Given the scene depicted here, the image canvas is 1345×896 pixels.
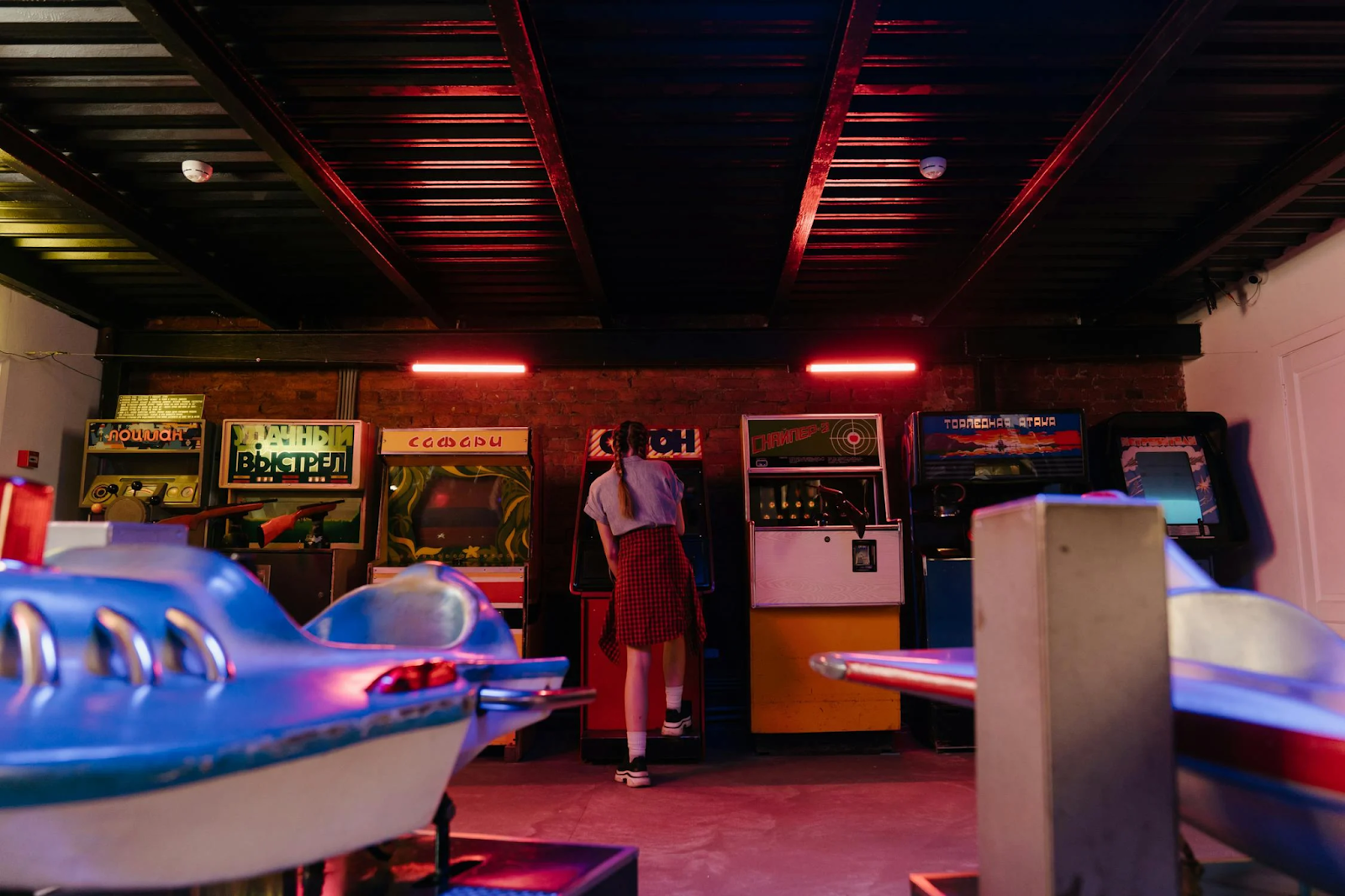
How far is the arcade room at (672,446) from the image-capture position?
0.83 metres

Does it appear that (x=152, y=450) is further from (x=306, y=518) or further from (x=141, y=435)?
(x=306, y=518)

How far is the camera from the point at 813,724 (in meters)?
4.49

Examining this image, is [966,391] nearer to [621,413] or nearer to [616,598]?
[621,413]

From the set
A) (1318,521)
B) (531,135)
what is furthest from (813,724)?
(531,135)

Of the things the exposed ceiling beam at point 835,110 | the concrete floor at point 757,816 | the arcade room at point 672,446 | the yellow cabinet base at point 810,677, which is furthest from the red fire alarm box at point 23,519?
the yellow cabinet base at point 810,677

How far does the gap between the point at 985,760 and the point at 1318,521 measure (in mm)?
4739

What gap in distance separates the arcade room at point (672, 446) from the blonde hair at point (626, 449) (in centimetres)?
2

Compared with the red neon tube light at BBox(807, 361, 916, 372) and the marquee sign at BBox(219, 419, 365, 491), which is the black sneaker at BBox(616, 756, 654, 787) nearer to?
the marquee sign at BBox(219, 419, 365, 491)

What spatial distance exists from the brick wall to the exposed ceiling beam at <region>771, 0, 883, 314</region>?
52.6 inches

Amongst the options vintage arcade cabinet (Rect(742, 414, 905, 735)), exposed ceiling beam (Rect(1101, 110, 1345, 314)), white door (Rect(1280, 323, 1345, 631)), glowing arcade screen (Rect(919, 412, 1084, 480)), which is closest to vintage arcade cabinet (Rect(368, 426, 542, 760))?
vintage arcade cabinet (Rect(742, 414, 905, 735))

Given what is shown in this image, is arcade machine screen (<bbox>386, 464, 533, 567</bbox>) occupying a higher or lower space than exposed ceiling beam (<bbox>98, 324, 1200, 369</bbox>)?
lower

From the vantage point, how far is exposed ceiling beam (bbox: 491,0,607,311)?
272 centimetres

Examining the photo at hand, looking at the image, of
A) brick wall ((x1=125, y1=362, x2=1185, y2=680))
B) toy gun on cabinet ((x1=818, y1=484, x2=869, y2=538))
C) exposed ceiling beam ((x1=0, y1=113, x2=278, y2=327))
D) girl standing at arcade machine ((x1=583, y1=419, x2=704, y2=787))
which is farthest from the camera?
brick wall ((x1=125, y1=362, x2=1185, y2=680))

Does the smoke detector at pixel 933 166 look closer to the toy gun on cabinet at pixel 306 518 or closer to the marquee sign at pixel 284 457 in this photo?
the marquee sign at pixel 284 457
